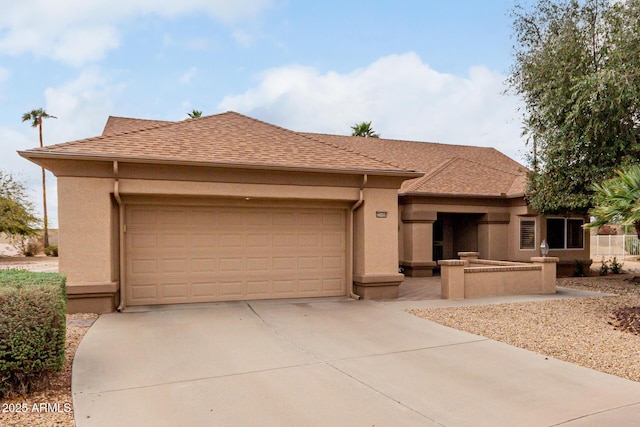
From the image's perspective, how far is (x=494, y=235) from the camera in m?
18.0

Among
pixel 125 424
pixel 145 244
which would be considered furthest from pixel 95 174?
pixel 125 424

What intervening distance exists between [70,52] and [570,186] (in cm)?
1694

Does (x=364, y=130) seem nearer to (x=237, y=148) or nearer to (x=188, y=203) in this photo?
(x=237, y=148)

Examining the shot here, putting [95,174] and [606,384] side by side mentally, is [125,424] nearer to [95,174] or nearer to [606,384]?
[606,384]

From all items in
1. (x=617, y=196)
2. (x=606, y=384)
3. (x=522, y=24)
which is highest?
(x=522, y=24)

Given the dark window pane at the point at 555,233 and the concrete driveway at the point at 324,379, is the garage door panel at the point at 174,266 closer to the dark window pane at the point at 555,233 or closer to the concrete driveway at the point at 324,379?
the concrete driveway at the point at 324,379

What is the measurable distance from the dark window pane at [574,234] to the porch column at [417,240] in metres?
Result: 5.86

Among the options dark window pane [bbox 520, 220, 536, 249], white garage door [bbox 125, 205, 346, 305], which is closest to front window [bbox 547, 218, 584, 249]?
dark window pane [bbox 520, 220, 536, 249]

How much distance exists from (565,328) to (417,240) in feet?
27.2

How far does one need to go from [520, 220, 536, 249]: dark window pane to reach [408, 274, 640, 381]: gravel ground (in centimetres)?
485

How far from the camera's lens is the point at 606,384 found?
579 cm

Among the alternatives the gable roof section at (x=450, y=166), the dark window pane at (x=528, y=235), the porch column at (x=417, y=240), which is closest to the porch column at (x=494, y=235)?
the dark window pane at (x=528, y=235)

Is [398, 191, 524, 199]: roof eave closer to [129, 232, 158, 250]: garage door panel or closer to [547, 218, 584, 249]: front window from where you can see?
[547, 218, 584, 249]: front window

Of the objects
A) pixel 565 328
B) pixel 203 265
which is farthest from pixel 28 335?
pixel 565 328
